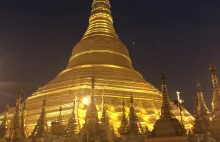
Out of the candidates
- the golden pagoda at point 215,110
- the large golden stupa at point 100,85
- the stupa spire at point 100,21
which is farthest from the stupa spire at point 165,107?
the stupa spire at point 100,21

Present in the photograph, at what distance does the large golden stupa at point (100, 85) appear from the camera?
858 inches

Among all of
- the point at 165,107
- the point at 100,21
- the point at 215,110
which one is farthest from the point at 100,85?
the point at 165,107

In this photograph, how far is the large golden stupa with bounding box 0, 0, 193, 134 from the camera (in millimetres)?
21797

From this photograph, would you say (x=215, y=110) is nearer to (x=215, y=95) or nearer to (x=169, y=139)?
(x=215, y=95)

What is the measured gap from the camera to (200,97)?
17078mm

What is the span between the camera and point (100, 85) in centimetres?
2427

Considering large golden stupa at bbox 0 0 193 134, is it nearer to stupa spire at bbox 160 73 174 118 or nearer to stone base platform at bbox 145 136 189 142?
stupa spire at bbox 160 73 174 118

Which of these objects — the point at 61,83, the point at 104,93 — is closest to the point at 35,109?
the point at 61,83

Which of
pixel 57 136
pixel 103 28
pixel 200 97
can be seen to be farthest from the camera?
pixel 103 28

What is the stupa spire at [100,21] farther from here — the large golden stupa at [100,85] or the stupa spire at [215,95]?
the stupa spire at [215,95]

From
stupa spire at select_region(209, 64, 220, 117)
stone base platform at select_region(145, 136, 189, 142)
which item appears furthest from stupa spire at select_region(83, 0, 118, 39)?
stone base platform at select_region(145, 136, 189, 142)

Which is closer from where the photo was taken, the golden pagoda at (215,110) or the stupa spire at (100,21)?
the golden pagoda at (215,110)

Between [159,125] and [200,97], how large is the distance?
7.26 meters

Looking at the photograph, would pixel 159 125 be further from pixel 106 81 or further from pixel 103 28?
pixel 103 28
